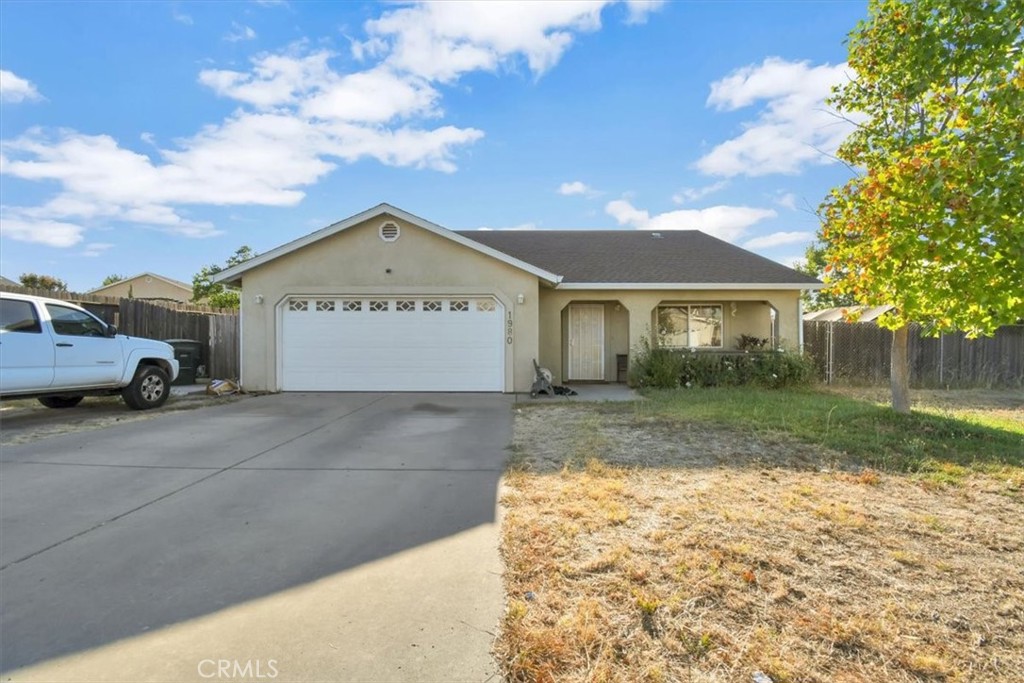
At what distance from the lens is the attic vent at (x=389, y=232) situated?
12.2m

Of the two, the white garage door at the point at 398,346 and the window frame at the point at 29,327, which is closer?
the window frame at the point at 29,327

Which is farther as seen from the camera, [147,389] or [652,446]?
[147,389]

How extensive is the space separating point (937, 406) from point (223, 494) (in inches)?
503

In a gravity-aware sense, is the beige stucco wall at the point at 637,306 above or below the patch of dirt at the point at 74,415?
above

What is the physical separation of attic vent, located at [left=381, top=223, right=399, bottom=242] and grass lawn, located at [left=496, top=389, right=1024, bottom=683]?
24.1 ft

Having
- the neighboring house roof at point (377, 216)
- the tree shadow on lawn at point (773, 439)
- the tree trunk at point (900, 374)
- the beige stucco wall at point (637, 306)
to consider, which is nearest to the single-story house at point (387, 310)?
the neighboring house roof at point (377, 216)

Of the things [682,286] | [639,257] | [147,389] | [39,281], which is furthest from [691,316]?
[39,281]

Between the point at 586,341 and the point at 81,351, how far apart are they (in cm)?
1143

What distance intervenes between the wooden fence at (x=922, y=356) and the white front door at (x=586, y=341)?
239 inches

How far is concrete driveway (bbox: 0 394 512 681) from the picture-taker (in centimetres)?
238

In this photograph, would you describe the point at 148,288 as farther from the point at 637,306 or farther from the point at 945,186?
the point at 945,186

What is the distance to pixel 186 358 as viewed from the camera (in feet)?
46.1

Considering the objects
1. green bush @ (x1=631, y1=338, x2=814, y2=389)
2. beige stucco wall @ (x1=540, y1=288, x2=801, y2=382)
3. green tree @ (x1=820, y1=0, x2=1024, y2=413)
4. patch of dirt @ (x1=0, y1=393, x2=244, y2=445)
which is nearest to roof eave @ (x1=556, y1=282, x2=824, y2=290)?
beige stucco wall @ (x1=540, y1=288, x2=801, y2=382)

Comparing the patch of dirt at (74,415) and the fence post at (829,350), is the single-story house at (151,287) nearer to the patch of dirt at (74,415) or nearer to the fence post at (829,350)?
the patch of dirt at (74,415)
